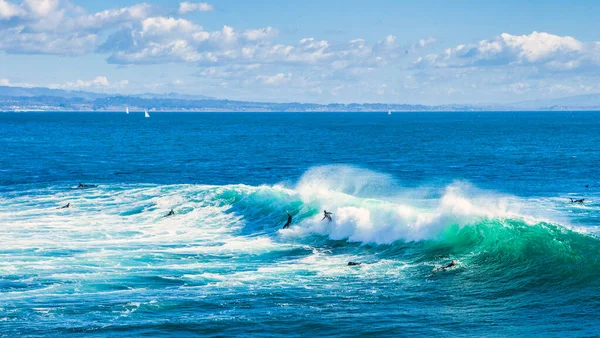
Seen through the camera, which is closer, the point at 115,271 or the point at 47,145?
the point at 115,271

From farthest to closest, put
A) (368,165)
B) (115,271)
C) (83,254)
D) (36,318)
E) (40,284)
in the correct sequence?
(368,165), (83,254), (115,271), (40,284), (36,318)

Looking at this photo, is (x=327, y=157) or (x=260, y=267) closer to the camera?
(x=260, y=267)

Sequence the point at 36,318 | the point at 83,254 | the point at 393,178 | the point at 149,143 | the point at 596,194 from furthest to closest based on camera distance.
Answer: the point at 149,143
the point at 393,178
the point at 596,194
the point at 83,254
the point at 36,318

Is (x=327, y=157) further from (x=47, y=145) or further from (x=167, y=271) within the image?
(x=167, y=271)

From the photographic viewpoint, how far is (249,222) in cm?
4653

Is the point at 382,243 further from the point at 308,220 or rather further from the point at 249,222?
the point at 249,222

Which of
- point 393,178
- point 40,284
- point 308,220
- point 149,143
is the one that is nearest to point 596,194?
point 393,178

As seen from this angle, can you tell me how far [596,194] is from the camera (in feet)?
189

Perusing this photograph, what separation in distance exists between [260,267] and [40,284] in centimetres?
933

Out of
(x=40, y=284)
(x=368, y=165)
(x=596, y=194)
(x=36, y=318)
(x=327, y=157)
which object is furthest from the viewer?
(x=327, y=157)

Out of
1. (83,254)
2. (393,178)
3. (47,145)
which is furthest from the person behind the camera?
(47,145)

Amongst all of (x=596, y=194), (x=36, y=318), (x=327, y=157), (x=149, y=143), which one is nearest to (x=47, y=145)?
(x=149, y=143)

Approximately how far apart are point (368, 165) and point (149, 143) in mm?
54265

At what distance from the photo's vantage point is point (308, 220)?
44.0 metres
